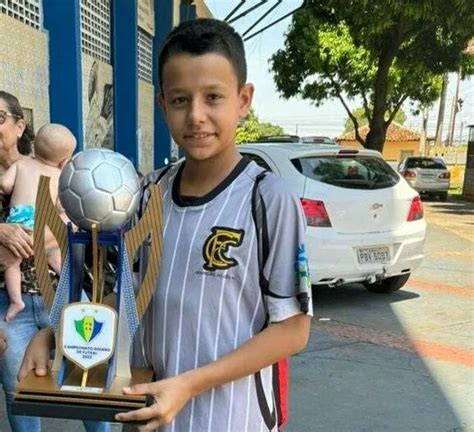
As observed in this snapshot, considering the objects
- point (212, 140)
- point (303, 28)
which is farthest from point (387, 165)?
point (303, 28)

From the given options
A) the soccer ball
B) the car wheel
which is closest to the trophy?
the soccer ball

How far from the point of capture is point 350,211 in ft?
16.9

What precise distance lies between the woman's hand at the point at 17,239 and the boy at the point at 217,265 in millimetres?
739

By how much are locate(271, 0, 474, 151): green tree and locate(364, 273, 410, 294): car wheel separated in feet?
19.3

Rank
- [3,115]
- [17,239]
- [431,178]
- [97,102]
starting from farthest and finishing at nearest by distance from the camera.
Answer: [431,178] → [97,102] → [3,115] → [17,239]

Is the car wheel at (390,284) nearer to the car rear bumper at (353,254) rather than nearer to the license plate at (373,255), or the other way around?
the car rear bumper at (353,254)

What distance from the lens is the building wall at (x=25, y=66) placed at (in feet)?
15.9

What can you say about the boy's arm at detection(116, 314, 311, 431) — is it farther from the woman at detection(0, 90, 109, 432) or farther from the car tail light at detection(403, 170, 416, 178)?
the car tail light at detection(403, 170, 416, 178)

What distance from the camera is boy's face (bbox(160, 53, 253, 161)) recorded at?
1184mm

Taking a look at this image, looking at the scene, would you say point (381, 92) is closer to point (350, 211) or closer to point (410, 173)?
point (410, 173)

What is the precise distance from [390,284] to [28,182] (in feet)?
15.3

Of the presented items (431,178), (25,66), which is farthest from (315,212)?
(431,178)

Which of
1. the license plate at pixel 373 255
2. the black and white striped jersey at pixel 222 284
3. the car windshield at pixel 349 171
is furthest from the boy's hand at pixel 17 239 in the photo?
the license plate at pixel 373 255

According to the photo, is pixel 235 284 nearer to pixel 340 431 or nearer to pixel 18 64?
pixel 340 431
